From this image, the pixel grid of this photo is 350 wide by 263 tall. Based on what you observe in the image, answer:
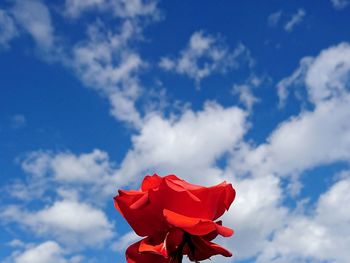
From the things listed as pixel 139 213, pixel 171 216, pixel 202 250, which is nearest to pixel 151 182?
pixel 139 213

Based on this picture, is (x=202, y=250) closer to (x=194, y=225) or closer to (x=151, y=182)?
(x=194, y=225)

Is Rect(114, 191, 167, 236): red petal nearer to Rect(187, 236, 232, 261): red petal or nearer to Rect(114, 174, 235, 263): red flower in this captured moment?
Rect(114, 174, 235, 263): red flower

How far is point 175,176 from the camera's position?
244 cm

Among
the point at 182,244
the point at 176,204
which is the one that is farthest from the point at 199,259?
the point at 176,204

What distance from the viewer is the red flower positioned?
2.26m

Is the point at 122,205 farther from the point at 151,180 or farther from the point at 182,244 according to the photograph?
the point at 182,244

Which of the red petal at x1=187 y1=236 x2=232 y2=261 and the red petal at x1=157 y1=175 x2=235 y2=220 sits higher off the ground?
the red petal at x1=157 y1=175 x2=235 y2=220

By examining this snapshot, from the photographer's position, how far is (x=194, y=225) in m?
2.17

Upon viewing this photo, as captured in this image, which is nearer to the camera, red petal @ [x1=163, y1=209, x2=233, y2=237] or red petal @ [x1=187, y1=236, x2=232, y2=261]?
red petal @ [x1=163, y1=209, x2=233, y2=237]

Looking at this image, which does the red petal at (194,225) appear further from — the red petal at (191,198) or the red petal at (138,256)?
the red petal at (138,256)

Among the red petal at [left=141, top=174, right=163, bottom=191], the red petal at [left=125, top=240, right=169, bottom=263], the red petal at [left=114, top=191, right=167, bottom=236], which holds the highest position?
the red petal at [left=141, top=174, right=163, bottom=191]

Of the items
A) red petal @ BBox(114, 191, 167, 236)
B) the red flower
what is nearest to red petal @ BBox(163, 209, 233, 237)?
the red flower

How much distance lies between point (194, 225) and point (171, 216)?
0.10 metres

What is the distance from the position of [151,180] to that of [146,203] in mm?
161
